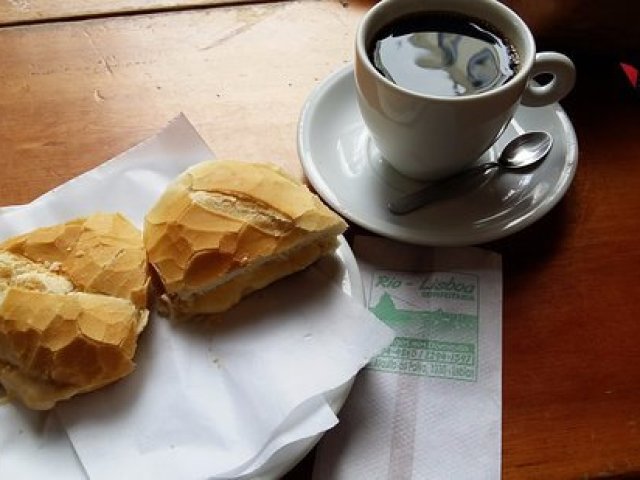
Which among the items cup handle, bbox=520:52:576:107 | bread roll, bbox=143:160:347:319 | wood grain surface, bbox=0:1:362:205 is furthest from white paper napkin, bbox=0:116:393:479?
cup handle, bbox=520:52:576:107

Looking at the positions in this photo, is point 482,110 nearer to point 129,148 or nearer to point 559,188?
point 559,188

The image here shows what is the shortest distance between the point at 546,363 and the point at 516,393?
4cm

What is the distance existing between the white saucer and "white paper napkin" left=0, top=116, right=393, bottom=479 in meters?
0.10

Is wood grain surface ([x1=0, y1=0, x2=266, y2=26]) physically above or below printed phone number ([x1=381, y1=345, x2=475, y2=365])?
above

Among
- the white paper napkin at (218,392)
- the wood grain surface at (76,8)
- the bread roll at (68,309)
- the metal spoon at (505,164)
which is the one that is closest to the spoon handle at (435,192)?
the metal spoon at (505,164)

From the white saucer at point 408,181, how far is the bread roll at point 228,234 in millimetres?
68

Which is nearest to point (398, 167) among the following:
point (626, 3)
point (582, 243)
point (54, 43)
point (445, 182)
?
point (445, 182)

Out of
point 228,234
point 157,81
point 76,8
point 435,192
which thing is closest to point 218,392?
point 228,234

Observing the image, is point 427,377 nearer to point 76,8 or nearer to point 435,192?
point 435,192

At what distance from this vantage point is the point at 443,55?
690mm

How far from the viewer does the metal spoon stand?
26.8 inches

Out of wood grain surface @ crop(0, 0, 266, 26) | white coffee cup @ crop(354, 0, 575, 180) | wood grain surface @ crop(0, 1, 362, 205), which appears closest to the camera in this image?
white coffee cup @ crop(354, 0, 575, 180)

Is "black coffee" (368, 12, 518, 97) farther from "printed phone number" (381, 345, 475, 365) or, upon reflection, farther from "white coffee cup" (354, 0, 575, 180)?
"printed phone number" (381, 345, 475, 365)

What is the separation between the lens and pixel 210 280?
57 cm
